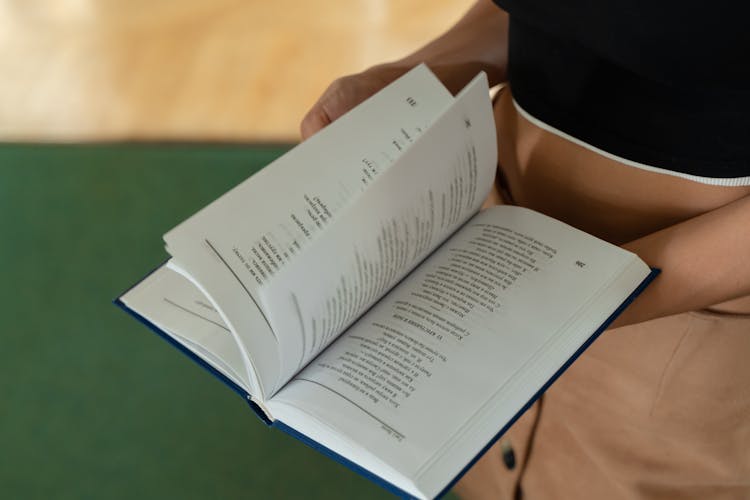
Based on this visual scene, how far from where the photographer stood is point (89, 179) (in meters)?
1.50

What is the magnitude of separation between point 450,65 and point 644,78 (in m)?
0.22

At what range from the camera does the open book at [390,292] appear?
0.52 m

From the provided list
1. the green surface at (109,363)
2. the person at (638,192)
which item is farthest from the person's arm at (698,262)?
the green surface at (109,363)

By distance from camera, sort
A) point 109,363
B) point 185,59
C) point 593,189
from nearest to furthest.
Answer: point 593,189, point 109,363, point 185,59

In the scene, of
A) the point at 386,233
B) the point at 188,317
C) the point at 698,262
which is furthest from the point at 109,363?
the point at 698,262

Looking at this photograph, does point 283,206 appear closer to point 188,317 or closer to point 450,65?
point 188,317

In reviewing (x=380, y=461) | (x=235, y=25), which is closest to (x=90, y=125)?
(x=235, y=25)

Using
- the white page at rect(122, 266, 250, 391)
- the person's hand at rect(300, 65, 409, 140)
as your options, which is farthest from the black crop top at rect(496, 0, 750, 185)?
the white page at rect(122, 266, 250, 391)

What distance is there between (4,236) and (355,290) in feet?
3.46

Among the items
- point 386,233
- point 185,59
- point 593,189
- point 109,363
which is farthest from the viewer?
point 185,59

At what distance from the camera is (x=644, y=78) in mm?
596

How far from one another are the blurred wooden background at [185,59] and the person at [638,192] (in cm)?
90

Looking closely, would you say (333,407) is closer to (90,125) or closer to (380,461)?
(380,461)

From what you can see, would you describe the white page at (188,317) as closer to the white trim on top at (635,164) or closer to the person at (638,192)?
the person at (638,192)
